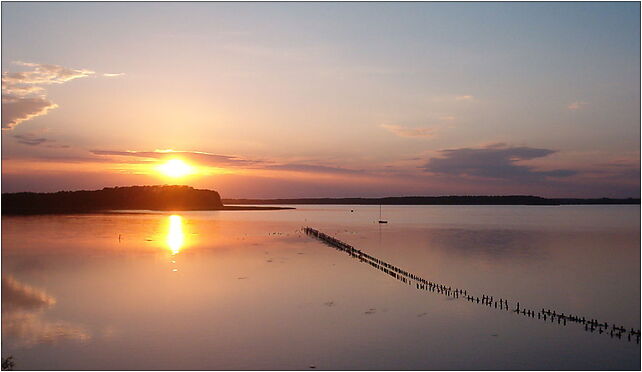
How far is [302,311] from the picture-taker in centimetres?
3381

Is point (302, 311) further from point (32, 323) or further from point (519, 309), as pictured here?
point (32, 323)

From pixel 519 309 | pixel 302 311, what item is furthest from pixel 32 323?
pixel 519 309

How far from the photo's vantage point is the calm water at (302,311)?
24969mm

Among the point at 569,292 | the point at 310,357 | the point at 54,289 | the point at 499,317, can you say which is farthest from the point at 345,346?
the point at 54,289

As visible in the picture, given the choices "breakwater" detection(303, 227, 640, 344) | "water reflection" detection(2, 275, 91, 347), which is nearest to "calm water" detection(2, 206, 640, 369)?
"water reflection" detection(2, 275, 91, 347)

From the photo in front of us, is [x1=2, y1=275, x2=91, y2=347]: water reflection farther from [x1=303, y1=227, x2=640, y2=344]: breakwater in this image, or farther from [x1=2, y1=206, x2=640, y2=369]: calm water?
[x1=303, y1=227, x2=640, y2=344]: breakwater

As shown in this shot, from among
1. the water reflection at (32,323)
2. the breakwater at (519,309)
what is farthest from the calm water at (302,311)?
the breakwater at (519,309)

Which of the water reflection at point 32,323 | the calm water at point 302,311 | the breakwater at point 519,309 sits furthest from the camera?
the breakwater at point 519,309

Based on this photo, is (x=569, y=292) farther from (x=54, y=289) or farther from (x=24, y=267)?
(x=24, y=267)

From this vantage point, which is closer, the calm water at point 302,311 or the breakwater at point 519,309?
the calm water at point 302,311

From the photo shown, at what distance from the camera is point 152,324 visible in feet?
100

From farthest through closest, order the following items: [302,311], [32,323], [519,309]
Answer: [519,309] < [302,311] < [32,323]

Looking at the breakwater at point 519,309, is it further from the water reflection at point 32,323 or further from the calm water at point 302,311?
the water reflection at point 32,323

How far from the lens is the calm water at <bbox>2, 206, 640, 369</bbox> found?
81.9ft
